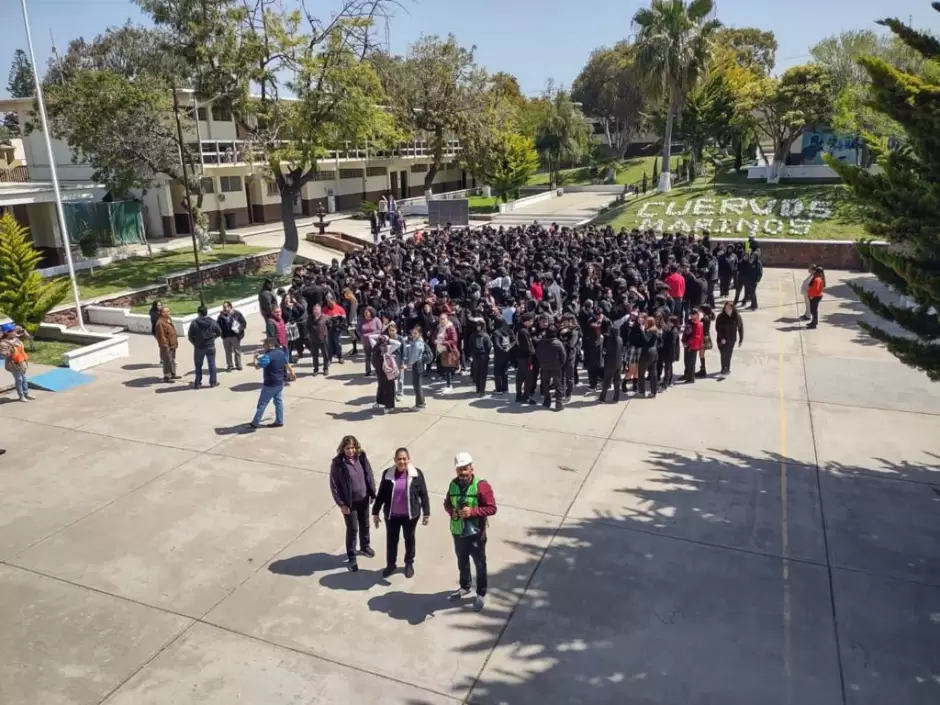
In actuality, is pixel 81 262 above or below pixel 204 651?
above

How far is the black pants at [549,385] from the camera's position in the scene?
11.1 metres

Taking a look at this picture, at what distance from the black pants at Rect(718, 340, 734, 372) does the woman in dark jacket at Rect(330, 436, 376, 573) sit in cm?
804

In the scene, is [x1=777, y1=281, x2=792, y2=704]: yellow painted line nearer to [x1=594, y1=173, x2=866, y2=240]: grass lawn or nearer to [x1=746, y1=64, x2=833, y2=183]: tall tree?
[x1=594, y1=173, x2=866, y2=240]: grass lawn

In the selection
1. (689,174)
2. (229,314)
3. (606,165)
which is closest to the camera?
(229,314)

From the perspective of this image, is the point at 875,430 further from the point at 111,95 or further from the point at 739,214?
the point at 111,95

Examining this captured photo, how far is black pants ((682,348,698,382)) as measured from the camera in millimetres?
12328

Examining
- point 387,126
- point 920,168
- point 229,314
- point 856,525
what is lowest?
point 856,525

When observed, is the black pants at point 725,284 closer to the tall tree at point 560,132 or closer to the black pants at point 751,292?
the black pants at point 751,292

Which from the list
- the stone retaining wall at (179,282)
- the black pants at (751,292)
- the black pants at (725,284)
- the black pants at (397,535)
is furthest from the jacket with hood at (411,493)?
the stone retaining wall at (179,282)

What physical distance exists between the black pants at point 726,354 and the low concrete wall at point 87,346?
12.0m

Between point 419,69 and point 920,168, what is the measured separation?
36768 millimetres

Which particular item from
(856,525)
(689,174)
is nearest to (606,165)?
(689,174)

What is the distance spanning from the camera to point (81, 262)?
→ 2339cm

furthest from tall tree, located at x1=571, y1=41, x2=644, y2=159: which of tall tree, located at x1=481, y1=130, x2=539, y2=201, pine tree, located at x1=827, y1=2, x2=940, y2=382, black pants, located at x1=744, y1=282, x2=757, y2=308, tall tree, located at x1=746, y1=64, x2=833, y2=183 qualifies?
pine tree, located at x1=827, y1=2, x2=940, y2=382
